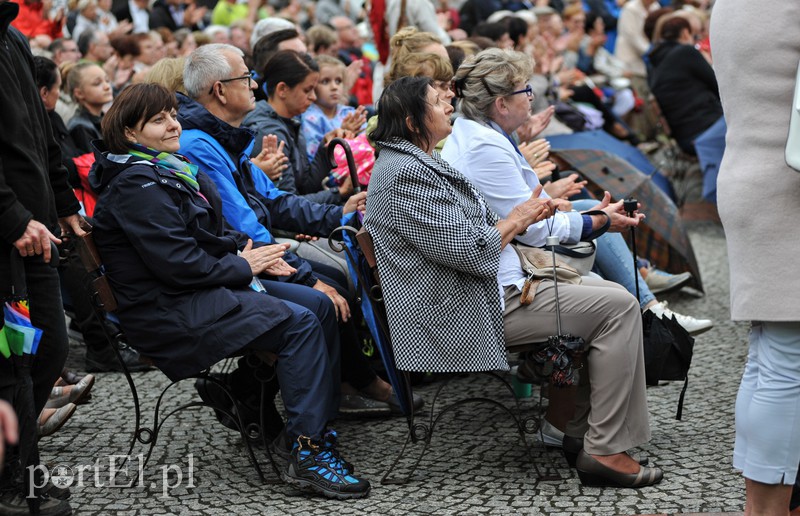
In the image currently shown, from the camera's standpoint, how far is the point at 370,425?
5070 millimetres

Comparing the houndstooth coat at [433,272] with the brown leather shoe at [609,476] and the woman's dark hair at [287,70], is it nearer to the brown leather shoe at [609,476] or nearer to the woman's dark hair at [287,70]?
the brown leather shoe at [609,476]

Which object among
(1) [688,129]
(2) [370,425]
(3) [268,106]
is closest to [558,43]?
(1) [688,129]

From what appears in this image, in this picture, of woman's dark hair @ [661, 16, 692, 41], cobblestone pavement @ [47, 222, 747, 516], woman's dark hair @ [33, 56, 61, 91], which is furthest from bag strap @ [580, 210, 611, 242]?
woman's dark hair @ [661, 16, 692, 41]

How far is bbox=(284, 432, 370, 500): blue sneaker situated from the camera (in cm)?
410

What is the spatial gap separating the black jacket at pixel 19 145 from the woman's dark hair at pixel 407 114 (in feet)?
4.29

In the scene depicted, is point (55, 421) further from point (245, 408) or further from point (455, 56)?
point (455, 56)

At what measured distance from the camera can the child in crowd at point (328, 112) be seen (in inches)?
256

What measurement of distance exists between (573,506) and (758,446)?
2.87 feet

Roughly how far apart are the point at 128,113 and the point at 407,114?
42.9 inches

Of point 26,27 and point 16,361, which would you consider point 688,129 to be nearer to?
point 26,27

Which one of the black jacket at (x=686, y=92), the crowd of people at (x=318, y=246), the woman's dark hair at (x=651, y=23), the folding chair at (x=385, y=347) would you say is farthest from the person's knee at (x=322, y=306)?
the woman's dark hair at (x=651, y=23)

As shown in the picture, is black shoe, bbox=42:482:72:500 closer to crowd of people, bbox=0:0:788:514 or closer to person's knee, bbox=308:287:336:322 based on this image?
crowd of people, bbox=0:0:788:514

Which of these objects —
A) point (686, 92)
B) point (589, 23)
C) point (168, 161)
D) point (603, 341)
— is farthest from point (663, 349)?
point (589, 23)

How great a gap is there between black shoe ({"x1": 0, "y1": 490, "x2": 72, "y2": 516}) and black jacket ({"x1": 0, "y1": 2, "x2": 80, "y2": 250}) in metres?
0.88
